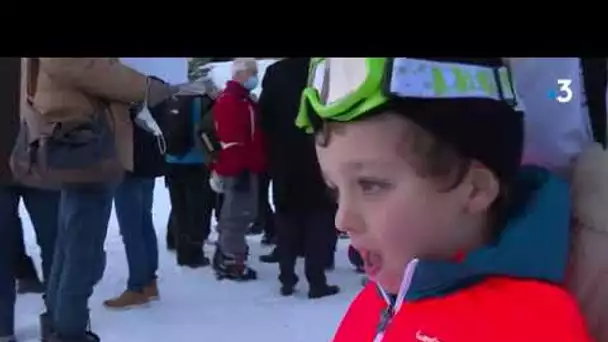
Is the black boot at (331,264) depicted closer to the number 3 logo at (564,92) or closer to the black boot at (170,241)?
the black boot at (170,241)

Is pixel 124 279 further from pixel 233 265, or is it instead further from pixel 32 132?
pixel 32 132

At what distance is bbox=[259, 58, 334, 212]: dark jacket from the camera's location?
2.61m

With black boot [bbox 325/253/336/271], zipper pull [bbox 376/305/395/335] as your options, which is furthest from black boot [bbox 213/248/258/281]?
zipper pull [bbox 376/305/395/335]

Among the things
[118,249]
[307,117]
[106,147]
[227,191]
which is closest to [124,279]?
[118,249]

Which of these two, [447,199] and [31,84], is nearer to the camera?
[447,199]

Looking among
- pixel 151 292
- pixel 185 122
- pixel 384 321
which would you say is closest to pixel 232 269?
pixel 151 292

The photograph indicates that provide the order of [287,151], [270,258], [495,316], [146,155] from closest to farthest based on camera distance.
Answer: [495,316]
[146,155]
[287,151]
[270,258]

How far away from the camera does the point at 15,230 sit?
2.50 m

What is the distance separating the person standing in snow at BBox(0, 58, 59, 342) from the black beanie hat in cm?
148

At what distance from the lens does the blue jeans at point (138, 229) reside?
275cm

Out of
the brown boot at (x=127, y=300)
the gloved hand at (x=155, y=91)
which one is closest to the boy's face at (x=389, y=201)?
the gloved hand at (x=155, y=91)

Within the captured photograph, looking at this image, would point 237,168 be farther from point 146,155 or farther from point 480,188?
point 480,188

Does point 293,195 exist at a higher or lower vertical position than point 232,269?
higher

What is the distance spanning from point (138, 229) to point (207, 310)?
0.30m
